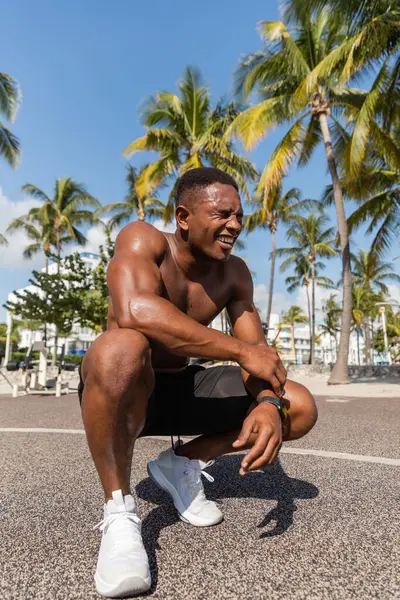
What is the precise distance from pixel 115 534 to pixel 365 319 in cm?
3932

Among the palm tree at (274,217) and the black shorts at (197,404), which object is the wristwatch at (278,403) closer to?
the black shorts at (197,404)

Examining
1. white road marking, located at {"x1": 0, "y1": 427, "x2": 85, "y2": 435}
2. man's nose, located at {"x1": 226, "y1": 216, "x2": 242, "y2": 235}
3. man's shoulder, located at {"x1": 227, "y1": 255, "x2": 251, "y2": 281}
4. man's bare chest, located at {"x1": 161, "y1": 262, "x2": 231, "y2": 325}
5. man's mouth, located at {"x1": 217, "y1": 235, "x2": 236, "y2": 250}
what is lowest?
white road marking, located at {"x1": 0, "y1": 427, "x2": 85, "y2": 435}

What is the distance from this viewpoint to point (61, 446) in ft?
10.7

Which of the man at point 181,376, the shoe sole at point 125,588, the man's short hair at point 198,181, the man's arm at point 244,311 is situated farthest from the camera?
the man's arm at point 244,311

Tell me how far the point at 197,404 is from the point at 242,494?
53 centimetres

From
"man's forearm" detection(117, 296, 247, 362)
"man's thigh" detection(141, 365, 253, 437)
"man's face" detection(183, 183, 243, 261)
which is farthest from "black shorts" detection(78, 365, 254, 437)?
"man's face" detection(183, 183, 243, 261)

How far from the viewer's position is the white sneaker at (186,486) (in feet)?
5.24

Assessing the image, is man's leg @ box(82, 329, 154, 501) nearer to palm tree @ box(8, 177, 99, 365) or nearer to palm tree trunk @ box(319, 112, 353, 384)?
palm tree trunk @ box(319, 112, 353, 384)

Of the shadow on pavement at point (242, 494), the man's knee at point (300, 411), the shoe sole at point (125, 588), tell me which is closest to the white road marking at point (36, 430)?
the shadow on pavement at point (242, 494)

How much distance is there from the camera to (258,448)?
1.25 metres

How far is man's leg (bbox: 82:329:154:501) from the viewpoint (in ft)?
4.31

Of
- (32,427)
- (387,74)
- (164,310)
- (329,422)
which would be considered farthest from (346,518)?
A: (387,74)

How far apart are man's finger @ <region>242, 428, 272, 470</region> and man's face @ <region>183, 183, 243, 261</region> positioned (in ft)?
2.25

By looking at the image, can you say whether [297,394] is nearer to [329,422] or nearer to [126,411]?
[126,411]
